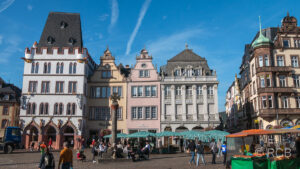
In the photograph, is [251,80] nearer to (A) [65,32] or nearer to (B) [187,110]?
(B) [187,110]

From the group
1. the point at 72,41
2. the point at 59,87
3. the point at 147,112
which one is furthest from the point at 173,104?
the point at 72,41

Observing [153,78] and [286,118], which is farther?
[153,78]

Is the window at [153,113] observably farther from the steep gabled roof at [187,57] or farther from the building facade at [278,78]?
the building facade at [278,78]

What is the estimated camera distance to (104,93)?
45.4m

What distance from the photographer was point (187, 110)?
43.1 metres

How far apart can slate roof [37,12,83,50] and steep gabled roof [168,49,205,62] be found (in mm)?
16780

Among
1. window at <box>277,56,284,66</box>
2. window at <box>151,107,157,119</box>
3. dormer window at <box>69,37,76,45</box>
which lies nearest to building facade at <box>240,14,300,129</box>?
window at <box>277,56,284,66</box>

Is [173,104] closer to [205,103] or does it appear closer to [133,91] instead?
[205,103]

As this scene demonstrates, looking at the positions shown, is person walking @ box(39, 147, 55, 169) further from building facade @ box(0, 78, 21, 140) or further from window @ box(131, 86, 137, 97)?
building facade @ box(0, 78, 21, 140)

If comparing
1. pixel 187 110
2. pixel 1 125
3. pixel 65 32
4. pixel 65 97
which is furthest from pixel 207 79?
pixel 1 125

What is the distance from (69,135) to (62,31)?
1861 centimetres

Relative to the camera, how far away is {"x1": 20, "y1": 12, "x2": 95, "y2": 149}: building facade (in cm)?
4209

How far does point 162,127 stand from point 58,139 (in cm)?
1650

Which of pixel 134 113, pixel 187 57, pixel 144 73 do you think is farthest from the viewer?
pixel 187 57
